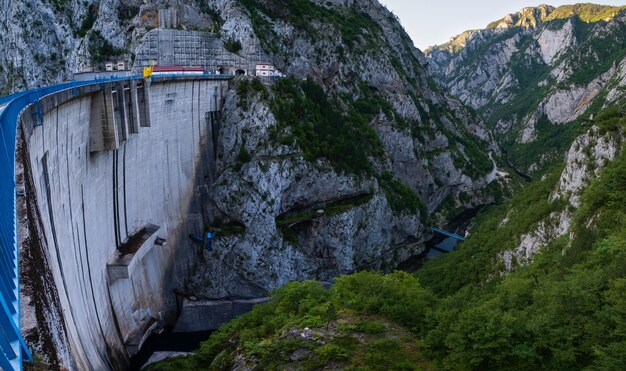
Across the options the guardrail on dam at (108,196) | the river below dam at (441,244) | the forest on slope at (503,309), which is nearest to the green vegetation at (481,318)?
the forest on slope at (503,309)

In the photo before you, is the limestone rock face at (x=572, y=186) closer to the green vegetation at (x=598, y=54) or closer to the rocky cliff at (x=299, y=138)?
the rocky cliff at (x=299, y=138)

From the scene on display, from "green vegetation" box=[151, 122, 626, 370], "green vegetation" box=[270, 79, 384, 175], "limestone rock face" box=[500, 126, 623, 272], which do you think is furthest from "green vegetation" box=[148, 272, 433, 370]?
"green vegetation" box=[270, 79, 384, 175]

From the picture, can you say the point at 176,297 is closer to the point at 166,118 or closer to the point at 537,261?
the point at 166,118

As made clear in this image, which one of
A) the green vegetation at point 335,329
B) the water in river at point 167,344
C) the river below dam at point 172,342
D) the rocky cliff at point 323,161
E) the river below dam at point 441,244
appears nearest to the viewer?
the green vegetation at point 335,329

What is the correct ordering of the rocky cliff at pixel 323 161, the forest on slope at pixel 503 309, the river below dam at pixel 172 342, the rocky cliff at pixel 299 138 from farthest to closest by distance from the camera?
the rocky cliff at pixel 299 138, the rocky cliff at pixel 323 161, the river below dam at pixel 172 342, the forest on slope at pixel 503 309

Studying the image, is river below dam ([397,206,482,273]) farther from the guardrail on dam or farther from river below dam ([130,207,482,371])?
the guardrail on dam

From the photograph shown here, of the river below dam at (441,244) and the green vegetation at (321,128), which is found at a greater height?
the green vegetation at (321,128)

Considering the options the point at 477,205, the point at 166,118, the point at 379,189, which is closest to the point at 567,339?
the point at 166,118
